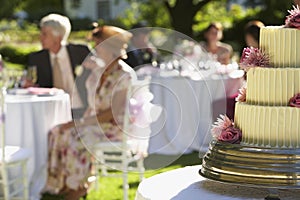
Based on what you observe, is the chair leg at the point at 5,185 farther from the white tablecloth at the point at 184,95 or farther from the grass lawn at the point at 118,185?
the white tablecloth at the point at 184,95

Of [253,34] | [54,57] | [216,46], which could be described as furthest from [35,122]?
[216,46]

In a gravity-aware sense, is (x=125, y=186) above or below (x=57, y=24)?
below

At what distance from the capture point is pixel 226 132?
11.7 ft

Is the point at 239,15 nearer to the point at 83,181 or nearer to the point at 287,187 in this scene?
the point at 83,181

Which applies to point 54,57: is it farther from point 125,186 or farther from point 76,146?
point 125,186

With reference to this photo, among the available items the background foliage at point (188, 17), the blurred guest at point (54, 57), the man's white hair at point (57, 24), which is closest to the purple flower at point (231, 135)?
the blurred guest at point (54, 57)

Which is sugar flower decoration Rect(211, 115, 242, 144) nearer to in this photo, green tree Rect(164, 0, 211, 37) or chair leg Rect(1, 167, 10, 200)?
chair leg Rect(1, 167, 10, 200)

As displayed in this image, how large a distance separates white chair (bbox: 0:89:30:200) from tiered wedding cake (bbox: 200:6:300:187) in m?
3.34

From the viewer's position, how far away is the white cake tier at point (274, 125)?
11.2ft

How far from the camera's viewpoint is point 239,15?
1099 inches

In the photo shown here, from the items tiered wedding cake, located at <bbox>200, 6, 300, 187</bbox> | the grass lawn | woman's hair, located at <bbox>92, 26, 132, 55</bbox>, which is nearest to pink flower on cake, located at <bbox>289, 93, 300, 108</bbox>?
tiered wedding cake, located at <bbox>200, 6, 300, 187</bbox>

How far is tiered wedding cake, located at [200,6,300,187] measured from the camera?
335 cm

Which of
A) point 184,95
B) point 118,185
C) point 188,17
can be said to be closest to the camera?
point 118,185

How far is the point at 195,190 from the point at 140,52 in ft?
25.9
